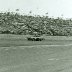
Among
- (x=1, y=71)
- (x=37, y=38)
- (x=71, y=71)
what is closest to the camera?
(x=1, y=71)

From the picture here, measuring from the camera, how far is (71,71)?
16703 millimetres

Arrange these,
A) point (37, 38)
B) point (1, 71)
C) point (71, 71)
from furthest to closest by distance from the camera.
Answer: point (37, 38)
point (71, 71)
point (1, 71)

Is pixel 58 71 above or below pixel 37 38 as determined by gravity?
above

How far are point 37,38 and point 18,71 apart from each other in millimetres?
65140

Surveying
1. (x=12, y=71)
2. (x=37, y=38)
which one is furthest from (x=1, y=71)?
(x=37, y=38)

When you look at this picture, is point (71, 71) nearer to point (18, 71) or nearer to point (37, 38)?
point (18, 71)

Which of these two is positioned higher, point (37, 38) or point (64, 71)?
point (64, 71)

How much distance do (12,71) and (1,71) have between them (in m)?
0.56

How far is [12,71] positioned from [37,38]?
65.1m

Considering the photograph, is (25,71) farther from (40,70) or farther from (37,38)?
(37,38)

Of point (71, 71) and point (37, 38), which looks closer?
point (71, 71)

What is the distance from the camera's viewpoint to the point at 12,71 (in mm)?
15820

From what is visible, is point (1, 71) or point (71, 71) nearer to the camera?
point (1, 71)

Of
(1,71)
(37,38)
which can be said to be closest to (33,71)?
(1,71)
